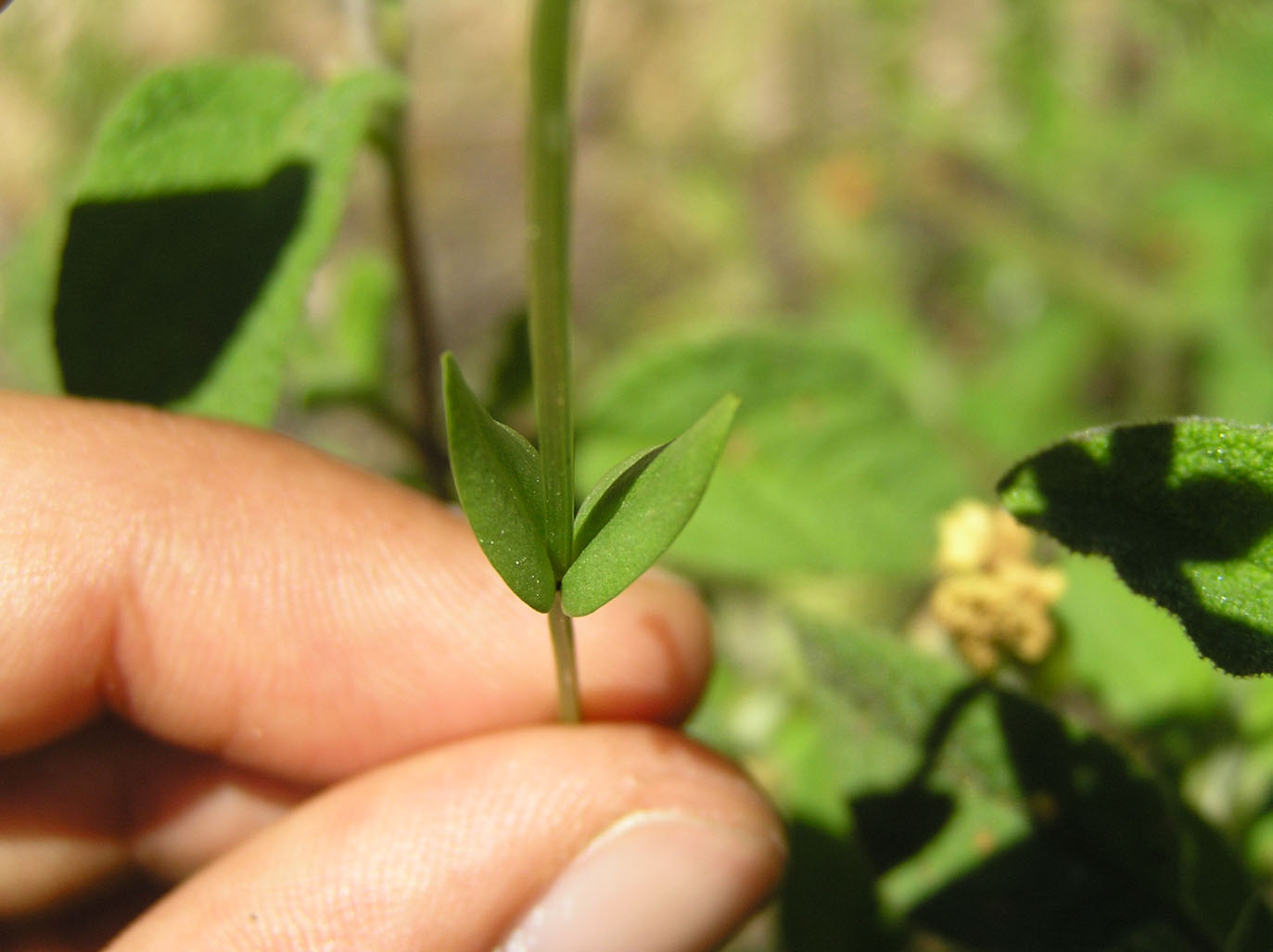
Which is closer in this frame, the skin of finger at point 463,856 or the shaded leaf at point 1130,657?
the skin of finger at point 463,856

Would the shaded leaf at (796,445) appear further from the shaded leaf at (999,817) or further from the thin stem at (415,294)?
the shaded leaf at (999,817)

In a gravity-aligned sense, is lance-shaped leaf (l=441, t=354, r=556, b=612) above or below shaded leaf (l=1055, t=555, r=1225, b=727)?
above

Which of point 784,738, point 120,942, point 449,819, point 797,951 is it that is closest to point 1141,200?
point 784,738

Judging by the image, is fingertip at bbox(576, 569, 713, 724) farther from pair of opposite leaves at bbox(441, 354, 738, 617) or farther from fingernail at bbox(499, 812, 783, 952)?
pair of opposite leaves at bbox(441, 354, 738, 617)

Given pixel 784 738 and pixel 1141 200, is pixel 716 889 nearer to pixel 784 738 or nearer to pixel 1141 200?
pixel 784 738

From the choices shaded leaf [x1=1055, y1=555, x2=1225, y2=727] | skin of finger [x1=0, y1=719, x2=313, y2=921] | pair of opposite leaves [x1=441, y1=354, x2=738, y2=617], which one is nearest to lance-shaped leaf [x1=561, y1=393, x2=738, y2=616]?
pair of opposite leaves [x1=441, y1=354, x2=738, y2=617]

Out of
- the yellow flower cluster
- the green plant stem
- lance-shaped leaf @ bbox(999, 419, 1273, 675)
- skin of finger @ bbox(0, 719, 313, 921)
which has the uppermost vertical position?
the green plant stem

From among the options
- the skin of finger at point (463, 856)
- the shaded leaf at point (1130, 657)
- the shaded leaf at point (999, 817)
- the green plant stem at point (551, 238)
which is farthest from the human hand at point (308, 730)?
the green plant stem at point (551, 238)

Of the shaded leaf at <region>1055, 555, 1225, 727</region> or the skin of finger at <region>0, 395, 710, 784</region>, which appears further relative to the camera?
the shaded leaf at <region>1055, 555, 1225, 727</region>
